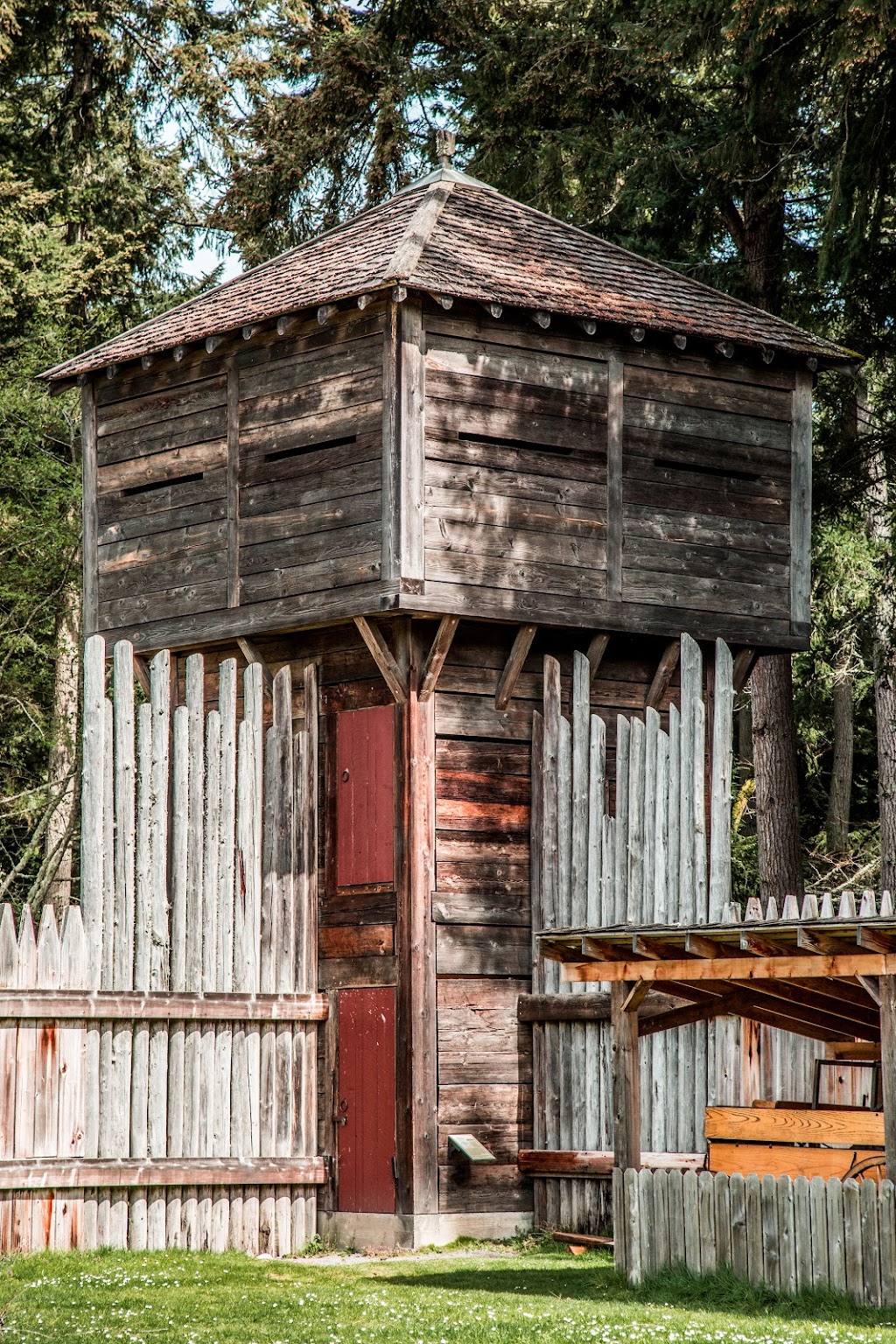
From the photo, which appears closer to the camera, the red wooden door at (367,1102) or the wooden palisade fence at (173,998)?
the wooden palisade fence at (173,998)

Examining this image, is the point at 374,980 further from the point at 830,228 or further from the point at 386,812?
the point at 830,228

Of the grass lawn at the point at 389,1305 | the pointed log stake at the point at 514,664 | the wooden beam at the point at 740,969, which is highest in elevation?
the pointed log stake at the point at 514,664

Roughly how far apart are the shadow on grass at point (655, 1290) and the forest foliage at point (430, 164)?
9.22 metres

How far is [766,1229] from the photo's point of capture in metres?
12.0

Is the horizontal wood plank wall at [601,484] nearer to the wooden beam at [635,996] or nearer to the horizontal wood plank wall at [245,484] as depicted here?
the horizontal wood plank wall at [245,484]

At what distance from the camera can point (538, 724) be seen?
1711 cm

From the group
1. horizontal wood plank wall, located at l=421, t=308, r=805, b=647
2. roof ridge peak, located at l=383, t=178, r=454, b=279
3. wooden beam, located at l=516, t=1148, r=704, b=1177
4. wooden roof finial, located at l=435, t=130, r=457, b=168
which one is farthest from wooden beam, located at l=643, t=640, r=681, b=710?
wooden roof finial, located at l=435, t=130, r=457, b=168

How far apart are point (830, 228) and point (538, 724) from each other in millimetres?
5141

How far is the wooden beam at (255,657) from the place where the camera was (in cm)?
1745

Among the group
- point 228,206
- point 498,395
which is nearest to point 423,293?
point 498,395

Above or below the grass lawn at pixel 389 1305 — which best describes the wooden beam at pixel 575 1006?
above

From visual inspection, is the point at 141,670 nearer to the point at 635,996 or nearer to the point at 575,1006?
the point at 575,1006

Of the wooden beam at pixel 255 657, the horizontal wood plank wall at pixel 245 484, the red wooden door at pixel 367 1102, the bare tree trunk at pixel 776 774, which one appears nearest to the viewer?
the red wooden door at pixel 367 1102

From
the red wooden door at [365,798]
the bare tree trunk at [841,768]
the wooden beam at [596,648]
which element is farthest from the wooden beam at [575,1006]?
the bare tree trunk at [841,768]
